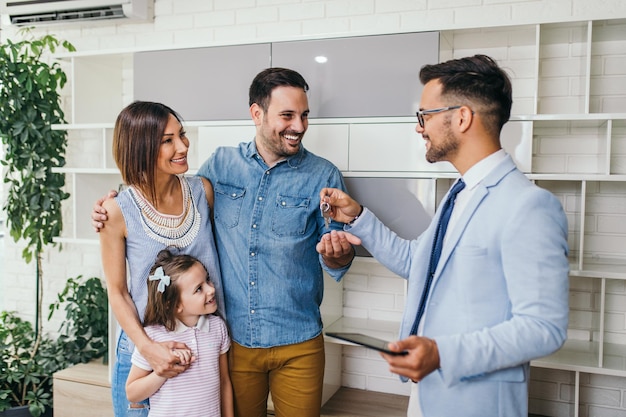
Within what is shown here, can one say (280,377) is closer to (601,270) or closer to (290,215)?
(290,215)

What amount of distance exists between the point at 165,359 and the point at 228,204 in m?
0.60

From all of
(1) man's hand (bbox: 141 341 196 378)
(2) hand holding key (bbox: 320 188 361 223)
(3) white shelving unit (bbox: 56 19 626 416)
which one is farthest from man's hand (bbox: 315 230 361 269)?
(3) white shelving unit (bbox: 56 19 626 416)

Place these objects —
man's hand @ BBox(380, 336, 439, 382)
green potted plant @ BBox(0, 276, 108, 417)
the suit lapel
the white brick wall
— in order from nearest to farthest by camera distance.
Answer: man's hand @ BBox(380, 336, 439, 382), the suit lapel, the white brick wall, green potted plant @ BBox(0, 276, 108, 417)

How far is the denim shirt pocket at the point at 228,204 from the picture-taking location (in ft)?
7.44

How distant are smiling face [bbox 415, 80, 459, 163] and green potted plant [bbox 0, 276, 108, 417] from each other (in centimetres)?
261

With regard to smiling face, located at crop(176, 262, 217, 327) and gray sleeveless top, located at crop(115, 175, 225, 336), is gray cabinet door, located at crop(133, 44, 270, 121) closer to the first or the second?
gray sleeveless top, located at crop(115, 175, 225, 336)

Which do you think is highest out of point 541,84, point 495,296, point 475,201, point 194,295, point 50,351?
point 541,84

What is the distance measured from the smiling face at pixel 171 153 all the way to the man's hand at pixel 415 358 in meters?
1.04

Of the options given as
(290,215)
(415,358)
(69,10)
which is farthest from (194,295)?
(69,10)

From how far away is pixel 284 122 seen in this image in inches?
88.5

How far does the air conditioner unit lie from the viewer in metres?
3.55

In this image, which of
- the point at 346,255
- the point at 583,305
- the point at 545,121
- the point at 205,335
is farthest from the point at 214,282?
the point at 583,305

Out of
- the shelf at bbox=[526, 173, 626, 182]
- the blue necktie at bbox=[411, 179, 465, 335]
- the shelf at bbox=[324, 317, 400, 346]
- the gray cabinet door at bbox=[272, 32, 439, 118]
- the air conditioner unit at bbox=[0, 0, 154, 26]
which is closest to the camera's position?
the blue necktie at bbox=[411, 179, 465, 335]

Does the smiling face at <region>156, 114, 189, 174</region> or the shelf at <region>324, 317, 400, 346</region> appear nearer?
the smiling face at <region>156, 114, 189, 174</region>
